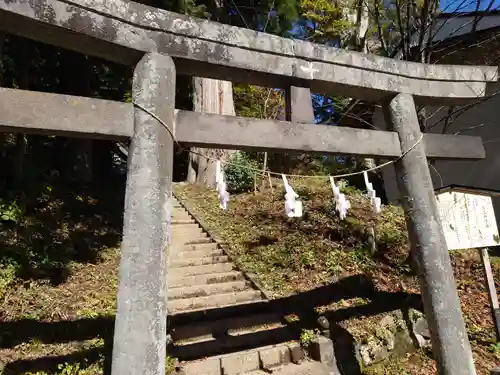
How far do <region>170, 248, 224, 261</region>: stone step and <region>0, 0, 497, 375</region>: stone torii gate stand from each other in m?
4.33

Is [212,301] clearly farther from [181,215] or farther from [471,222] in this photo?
[181,215]

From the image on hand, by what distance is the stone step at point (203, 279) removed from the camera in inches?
247

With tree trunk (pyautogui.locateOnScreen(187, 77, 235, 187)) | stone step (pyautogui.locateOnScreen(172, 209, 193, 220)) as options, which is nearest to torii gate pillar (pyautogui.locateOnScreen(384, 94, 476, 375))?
stone step (pyautogui.locateOnScreen(172, 209, 193, 220))

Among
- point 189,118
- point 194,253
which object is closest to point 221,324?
point 194,253

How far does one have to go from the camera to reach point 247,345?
5.04 meters

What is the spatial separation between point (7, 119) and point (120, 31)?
3.68 feet

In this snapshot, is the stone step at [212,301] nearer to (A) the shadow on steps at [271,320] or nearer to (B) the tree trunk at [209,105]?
(A) the shadow on steps at [271,320]

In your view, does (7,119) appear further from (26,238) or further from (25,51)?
(25,51)

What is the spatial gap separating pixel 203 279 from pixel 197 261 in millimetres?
732

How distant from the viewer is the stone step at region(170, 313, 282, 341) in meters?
5.10

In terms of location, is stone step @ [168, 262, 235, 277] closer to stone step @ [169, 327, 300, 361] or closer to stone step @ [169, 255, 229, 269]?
stone step @ [169, 255, 229, 269]

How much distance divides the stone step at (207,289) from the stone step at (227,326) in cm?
72

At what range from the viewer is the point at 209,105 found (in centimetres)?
1186

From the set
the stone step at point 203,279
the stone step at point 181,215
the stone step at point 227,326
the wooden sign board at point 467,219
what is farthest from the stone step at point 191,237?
the wooden sign board at point 467,219
